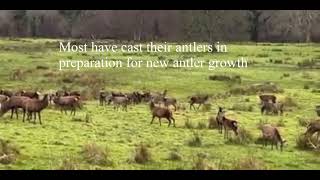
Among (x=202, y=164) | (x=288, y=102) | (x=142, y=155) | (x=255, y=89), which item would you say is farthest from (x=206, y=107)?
(x=202, y=164)

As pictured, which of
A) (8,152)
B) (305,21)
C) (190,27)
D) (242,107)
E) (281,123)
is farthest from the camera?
(305,21)

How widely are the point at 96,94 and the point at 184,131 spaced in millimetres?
9112

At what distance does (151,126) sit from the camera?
60.8ft

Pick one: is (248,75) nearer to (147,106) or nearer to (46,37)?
(147,106)

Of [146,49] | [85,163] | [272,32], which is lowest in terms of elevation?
[85,163]

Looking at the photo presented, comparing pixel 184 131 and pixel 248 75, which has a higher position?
pixel 248 75

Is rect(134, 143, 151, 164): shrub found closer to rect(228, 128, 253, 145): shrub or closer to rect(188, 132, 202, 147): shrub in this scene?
rect(188, 132, 202, 147): shrub

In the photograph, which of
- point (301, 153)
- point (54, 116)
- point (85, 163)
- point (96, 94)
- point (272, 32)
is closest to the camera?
point (85, 163)

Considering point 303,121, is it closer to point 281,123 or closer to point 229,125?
point 281,123

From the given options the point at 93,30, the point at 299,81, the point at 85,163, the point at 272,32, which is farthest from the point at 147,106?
the point at 272,32

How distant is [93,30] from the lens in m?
57.9

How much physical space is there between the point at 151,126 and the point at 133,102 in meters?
5.49

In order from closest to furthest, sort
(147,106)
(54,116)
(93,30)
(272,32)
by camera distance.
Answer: (54,116)
(147,106)
(93,30)
(272,32)

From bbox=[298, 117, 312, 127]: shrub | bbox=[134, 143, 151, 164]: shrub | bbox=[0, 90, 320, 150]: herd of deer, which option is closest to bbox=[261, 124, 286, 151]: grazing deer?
bbox=[0, 90, 320, 150]: herd of deer
